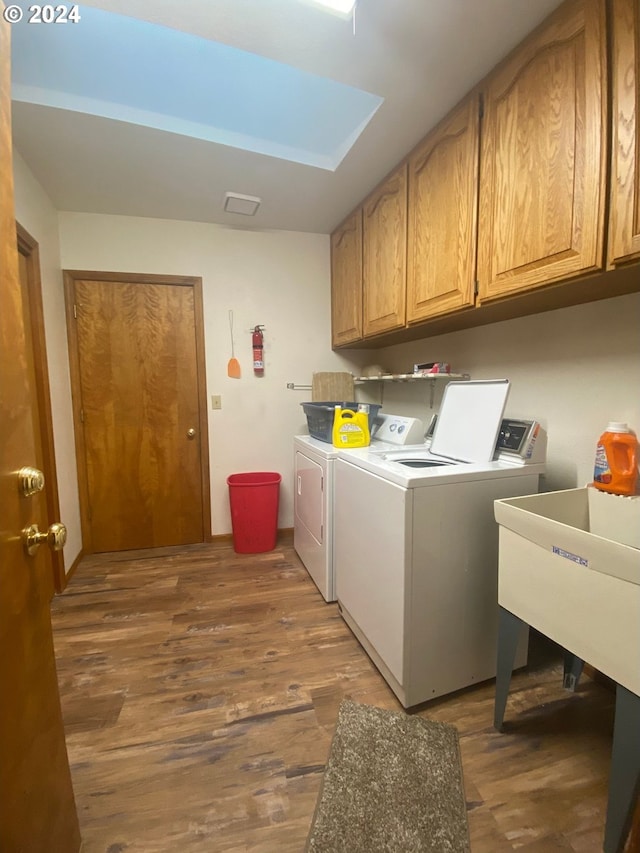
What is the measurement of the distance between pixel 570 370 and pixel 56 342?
2.76 m

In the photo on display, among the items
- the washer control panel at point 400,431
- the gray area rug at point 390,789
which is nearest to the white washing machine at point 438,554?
the gray area rug at point 390,789

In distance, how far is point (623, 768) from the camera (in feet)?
2.82

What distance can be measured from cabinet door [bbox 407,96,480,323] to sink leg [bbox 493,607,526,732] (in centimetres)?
116

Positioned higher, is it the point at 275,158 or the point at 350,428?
the point at 275,158

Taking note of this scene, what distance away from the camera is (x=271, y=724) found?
1.27 metres

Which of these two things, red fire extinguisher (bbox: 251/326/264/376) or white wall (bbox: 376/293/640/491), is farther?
red fire extinguisher (bbox: 251/326/264/376)

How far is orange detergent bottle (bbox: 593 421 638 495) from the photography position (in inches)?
47.0

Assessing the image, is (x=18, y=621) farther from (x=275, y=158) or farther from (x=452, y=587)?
(x=275, y=158)

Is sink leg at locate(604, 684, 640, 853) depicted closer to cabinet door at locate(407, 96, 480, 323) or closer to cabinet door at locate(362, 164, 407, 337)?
cabinet door at locate(407, 96, 480, 323)

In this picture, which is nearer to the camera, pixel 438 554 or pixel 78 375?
pixel 438 554

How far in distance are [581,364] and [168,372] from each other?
2.43 metres

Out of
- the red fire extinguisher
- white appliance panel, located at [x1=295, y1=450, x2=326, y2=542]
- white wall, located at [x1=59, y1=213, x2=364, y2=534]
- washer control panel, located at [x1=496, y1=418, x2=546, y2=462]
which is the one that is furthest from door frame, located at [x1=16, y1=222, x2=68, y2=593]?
washer control panel, located at [x1=496, y1=418, x2=546, y2=462]

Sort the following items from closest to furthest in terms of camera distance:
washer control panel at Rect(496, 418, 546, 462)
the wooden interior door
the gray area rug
Answer: the wooden interior door → the gray area rug → washer control panel at Rect(496, 418, 546, 462)
